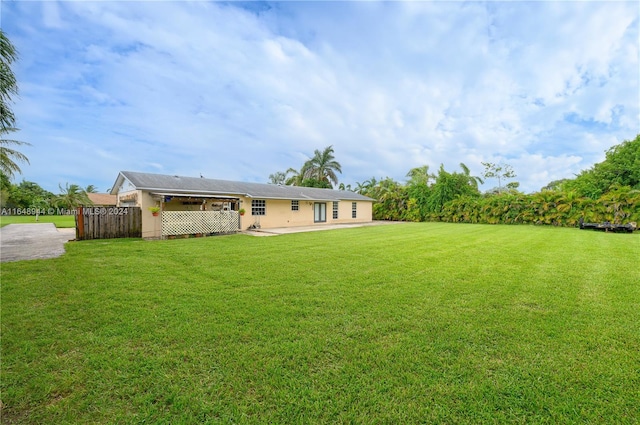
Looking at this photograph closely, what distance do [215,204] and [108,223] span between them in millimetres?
5630

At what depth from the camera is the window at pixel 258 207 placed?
17188 millimetres

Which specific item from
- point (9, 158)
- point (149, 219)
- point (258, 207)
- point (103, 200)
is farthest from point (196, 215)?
point (103, 200)

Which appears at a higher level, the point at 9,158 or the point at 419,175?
the point at 419,175

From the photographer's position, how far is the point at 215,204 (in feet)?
55.1

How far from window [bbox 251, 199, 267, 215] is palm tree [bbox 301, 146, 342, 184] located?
1431 cm

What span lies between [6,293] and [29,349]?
2780mm

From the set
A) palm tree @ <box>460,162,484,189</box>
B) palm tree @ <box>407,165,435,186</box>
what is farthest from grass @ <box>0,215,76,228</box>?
palm tree @ <box>460,162,484,189</box>

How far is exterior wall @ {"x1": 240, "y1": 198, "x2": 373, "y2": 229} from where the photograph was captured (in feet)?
55.3

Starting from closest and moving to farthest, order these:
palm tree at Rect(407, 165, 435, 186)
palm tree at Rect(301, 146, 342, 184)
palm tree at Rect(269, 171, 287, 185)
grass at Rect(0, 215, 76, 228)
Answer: grass at Rect(0, 215, 76, 228) < palm tree at Rect(407, 165, 435, 186) < palm tree at Rect(301, 146, 342, 184) < palm tree at Rect(269, 171, 287, 185)

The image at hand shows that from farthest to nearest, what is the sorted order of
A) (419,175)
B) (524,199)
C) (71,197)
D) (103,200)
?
(103,200)
(71,197)
(419,175)
(524,199)

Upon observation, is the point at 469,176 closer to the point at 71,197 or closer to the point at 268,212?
the point at 268,212

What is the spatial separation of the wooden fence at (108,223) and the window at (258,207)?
19.8 feet

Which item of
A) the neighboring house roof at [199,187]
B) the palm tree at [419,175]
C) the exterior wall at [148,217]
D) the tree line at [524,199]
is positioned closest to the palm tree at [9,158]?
the neighboring house roof at [199,187]

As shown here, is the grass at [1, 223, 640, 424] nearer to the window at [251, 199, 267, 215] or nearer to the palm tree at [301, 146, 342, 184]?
the window at [251, 199, 267, 215]
